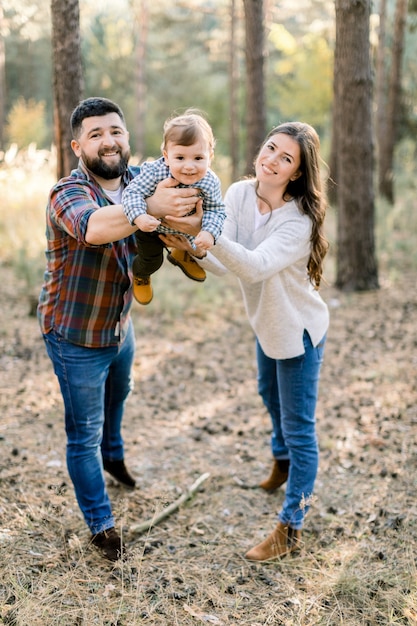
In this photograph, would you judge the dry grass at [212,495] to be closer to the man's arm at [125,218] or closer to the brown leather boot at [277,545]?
the brown leather boot at [277,545]

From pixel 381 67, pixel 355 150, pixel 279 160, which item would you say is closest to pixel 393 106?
pixel 381 67

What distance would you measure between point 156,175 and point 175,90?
2911cm

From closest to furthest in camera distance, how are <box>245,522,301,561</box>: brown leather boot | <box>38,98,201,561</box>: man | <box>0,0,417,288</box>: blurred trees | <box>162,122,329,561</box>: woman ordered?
1. <box>38,98,201,561</box>: man
2. <box>162,122,329,561</box>: woman
3. <box>245,522,301,561</box>: brown leather boot
4. <box>0,0,417,288</box>: blurred trees

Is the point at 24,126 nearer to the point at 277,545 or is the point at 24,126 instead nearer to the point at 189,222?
the point at 189,222

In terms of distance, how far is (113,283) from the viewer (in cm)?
290

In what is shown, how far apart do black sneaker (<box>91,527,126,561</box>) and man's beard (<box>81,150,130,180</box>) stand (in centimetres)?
180

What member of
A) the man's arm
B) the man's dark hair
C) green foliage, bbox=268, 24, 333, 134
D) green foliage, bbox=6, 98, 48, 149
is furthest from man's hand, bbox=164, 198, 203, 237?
green foliage, bbox=6, 98, 48, 149

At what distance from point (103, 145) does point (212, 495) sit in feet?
7.54

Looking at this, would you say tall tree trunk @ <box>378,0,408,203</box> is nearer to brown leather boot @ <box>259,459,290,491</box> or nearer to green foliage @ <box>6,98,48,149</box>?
brown leather boot @ <box>259,459,290,491</box>

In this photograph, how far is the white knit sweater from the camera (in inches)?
107

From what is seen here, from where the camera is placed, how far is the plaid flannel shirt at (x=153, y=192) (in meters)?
2.46

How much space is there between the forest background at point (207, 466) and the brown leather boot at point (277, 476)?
2.9 inches

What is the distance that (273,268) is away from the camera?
275 centimetres

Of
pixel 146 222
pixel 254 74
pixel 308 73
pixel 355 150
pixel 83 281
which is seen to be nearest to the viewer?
pixel 146 222
